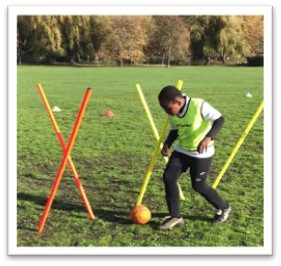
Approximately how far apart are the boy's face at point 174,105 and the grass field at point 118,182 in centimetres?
144

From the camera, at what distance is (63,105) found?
669 inches

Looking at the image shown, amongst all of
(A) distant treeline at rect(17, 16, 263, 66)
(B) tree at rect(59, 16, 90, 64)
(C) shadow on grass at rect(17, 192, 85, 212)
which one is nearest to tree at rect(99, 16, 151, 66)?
(A) distant treeline at rect(17, 16, 263, 66)

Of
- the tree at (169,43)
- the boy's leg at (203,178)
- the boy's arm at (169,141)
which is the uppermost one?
the boy's arm at (169,141)

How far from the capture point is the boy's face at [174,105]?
5582 millimetres

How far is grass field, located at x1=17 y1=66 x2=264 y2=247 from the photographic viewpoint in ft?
19.2

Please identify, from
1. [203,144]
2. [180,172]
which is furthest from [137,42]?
[203,144]

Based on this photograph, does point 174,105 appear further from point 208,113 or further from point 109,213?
point 109,213

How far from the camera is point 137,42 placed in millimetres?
26953

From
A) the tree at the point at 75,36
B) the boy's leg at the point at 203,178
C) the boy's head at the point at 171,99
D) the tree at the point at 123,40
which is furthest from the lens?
the tree at the point at 123,40

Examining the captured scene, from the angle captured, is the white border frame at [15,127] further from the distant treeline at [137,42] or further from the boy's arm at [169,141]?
the distant treeline at [137,42]

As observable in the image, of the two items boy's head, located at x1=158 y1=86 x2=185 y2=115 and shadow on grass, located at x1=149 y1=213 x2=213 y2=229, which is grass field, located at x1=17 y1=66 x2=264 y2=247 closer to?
shadow on grass, located at x1=149 y1=213 x2=213 y2=229

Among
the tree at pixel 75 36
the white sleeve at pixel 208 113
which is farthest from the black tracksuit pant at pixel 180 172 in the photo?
the tree at pixel 75 36
